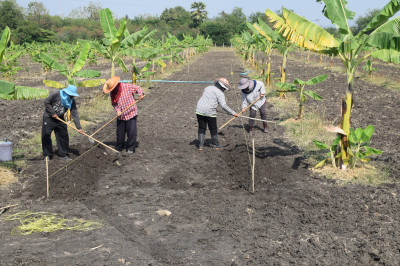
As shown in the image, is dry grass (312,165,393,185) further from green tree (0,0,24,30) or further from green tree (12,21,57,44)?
green tree (0,0,24,30)

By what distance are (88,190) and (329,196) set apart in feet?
12.9

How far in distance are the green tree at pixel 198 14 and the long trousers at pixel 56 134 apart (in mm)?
85022

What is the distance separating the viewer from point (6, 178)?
7250 mm

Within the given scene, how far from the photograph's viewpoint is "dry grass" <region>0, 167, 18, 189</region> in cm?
707

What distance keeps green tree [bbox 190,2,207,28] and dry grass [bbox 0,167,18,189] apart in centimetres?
8599

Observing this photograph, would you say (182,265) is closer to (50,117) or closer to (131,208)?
(131,208)

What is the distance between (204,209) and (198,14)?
3494 inches

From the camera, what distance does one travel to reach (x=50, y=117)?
8.06 meters

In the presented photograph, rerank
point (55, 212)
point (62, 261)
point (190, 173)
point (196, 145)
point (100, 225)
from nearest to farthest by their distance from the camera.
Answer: point (62, 261), point (100, 225), point (55, 212), point (190, 173), point (196, 145)

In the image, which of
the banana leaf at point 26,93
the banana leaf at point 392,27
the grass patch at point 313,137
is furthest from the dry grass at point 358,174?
the banana leaf at point 26,93

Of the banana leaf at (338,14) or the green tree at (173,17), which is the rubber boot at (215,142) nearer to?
the banana leaf at (338,14)

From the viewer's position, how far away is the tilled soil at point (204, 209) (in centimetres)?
482

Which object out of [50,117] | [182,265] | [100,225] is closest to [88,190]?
[100,225]

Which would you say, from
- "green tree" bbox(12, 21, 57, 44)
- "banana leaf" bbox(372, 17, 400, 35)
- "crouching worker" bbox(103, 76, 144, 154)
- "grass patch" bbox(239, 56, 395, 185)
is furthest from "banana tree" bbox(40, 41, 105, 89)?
"green tree" bbox(12, 21, 57, 44)
